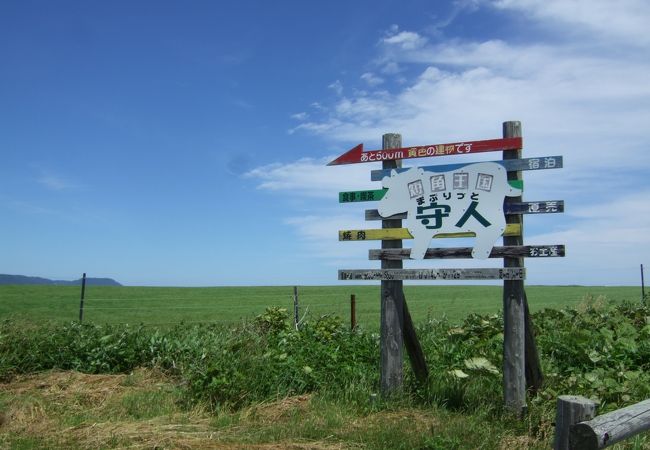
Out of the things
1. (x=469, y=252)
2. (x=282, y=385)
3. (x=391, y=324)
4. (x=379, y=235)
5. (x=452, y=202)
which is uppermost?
(x=452, y=202)

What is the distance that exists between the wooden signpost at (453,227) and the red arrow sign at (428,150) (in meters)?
0.01

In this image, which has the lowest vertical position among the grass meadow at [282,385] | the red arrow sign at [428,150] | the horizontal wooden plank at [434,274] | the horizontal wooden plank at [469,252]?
the grass meadow at [282,385]

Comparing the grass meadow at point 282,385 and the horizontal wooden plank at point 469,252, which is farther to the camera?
the horizontal wooden plank at point 469,252

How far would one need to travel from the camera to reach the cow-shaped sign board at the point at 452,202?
7008 mm

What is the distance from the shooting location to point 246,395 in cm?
715

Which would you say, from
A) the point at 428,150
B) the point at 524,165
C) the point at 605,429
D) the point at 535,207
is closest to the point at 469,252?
the point at 535,207

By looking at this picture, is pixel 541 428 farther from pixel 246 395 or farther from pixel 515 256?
pixel 246 395

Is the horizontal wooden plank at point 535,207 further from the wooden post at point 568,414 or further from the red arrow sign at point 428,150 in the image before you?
the wooden post at point 568,414

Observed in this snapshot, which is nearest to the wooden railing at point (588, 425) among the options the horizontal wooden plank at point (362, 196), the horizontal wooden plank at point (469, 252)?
the horizontal wooden plank at point (469, 252)

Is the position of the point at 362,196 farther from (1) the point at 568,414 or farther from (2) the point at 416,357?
(1) the point at 568,414

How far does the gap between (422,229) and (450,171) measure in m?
0.81

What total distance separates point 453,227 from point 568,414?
3.65 meters

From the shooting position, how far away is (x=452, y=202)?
7.28 m

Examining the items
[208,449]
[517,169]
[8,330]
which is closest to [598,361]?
[517,169]
